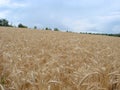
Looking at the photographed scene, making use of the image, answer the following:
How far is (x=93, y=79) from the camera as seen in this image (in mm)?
3322

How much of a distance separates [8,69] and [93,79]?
1.22 meters

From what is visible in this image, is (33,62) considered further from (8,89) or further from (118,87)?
(118,87)

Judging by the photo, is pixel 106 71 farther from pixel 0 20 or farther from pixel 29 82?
pixel 0 20

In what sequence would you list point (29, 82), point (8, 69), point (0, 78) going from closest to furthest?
point (29, 82) < point (0, 78) < point (8, 69)

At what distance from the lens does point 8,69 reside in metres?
3.88

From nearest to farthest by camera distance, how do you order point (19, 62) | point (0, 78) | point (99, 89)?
point (99, 89) → point (0, 78) → point (19, 62)

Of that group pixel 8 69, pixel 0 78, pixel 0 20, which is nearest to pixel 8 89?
pixel 0 78

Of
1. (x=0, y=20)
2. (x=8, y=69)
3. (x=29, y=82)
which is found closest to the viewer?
(x=29, y=82)

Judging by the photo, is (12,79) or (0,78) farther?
(0,78)

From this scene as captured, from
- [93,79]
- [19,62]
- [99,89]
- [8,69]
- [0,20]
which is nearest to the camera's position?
[99,89]

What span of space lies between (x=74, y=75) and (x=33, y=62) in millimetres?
1229

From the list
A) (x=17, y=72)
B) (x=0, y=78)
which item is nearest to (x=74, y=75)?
(x=17, y=72)

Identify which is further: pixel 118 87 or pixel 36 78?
pixel 36 78

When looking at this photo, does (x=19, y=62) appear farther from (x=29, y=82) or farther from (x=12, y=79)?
(x=29, y=82)
